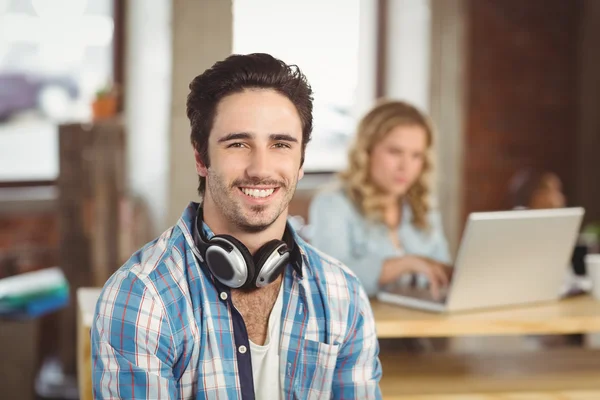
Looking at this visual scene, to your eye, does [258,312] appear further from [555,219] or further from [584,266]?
[584,266]

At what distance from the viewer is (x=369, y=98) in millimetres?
5539

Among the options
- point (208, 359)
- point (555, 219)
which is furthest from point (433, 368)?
point (208, 359)

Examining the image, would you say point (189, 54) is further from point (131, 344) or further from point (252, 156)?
point (131, 344)

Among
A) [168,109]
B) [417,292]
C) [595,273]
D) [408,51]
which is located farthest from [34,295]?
[408,51]

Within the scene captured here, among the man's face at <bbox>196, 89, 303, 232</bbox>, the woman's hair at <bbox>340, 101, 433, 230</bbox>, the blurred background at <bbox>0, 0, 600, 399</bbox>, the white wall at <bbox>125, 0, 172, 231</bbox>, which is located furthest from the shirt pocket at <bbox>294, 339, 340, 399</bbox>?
the white wall at <bbox>125, 0, 172, 231</bbox>

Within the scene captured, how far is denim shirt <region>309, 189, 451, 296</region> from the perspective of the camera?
108 inches

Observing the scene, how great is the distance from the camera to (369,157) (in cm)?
290

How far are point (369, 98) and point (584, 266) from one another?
117 inches

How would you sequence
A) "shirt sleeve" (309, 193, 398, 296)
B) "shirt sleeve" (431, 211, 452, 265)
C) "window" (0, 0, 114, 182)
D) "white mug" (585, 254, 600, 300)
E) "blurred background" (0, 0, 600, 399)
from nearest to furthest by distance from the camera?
1. "white mug" (585, 254, 600, 300)
2. "shirt sleeve" (309, 193, 398, 296)
3. "shirt sleeve" (431, 211, 452, 265)
4. "blurred background" (0, 0, 600, 399)
5. "window" (0, 0, 114, 182)

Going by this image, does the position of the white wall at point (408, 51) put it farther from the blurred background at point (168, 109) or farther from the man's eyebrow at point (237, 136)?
the man's eyebrow at point (237, 136)

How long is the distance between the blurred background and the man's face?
1727mm

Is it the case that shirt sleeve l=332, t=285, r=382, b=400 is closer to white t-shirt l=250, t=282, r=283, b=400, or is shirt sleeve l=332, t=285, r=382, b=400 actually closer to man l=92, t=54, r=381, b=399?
man l=92, t=54, r=381, b=399

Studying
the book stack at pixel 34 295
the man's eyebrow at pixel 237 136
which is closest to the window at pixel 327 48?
the man's eyebrow at pixel 237 136

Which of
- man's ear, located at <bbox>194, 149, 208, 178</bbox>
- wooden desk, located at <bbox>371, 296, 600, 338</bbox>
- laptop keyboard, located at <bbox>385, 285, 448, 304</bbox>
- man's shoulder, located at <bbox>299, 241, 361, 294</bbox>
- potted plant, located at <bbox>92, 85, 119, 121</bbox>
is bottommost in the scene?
wooden desk, located at <bbox>371, 296, 600, 338</bbox>
